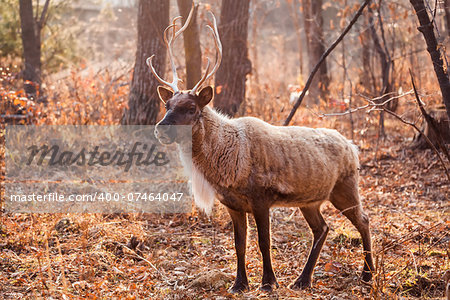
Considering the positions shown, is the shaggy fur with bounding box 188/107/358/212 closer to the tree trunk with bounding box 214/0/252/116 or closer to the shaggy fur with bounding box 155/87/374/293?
the shaggy fur with bounding box 155/87/374/293

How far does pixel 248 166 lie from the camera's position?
444cm

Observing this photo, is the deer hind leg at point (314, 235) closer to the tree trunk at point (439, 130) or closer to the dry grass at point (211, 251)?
the dry grass at point (211, 251)

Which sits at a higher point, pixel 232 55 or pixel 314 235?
pixel 232 55

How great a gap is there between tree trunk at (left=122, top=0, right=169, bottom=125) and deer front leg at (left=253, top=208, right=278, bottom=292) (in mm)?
4989

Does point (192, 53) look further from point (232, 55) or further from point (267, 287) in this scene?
point (267, 287)

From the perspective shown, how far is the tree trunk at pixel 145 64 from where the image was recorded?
8836 mm

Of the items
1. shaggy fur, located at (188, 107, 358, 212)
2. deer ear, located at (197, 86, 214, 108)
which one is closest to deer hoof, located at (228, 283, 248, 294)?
shaggy fur, located at (188, 107, 358, 212)

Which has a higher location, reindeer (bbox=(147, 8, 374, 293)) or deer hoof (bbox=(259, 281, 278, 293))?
reindeer (bbox=(147, 8, 374, 293))

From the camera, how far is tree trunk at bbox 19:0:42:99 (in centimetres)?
1070

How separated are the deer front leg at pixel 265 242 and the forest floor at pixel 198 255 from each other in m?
0.11

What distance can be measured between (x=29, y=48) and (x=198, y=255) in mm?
7604

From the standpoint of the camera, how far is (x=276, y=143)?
470 centimetres

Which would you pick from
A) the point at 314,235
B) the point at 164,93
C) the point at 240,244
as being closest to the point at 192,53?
the point at 164,93

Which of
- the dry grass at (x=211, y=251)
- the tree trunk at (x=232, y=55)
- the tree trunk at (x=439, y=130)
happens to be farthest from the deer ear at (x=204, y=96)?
the tree trunk at (x=439, y=130)
